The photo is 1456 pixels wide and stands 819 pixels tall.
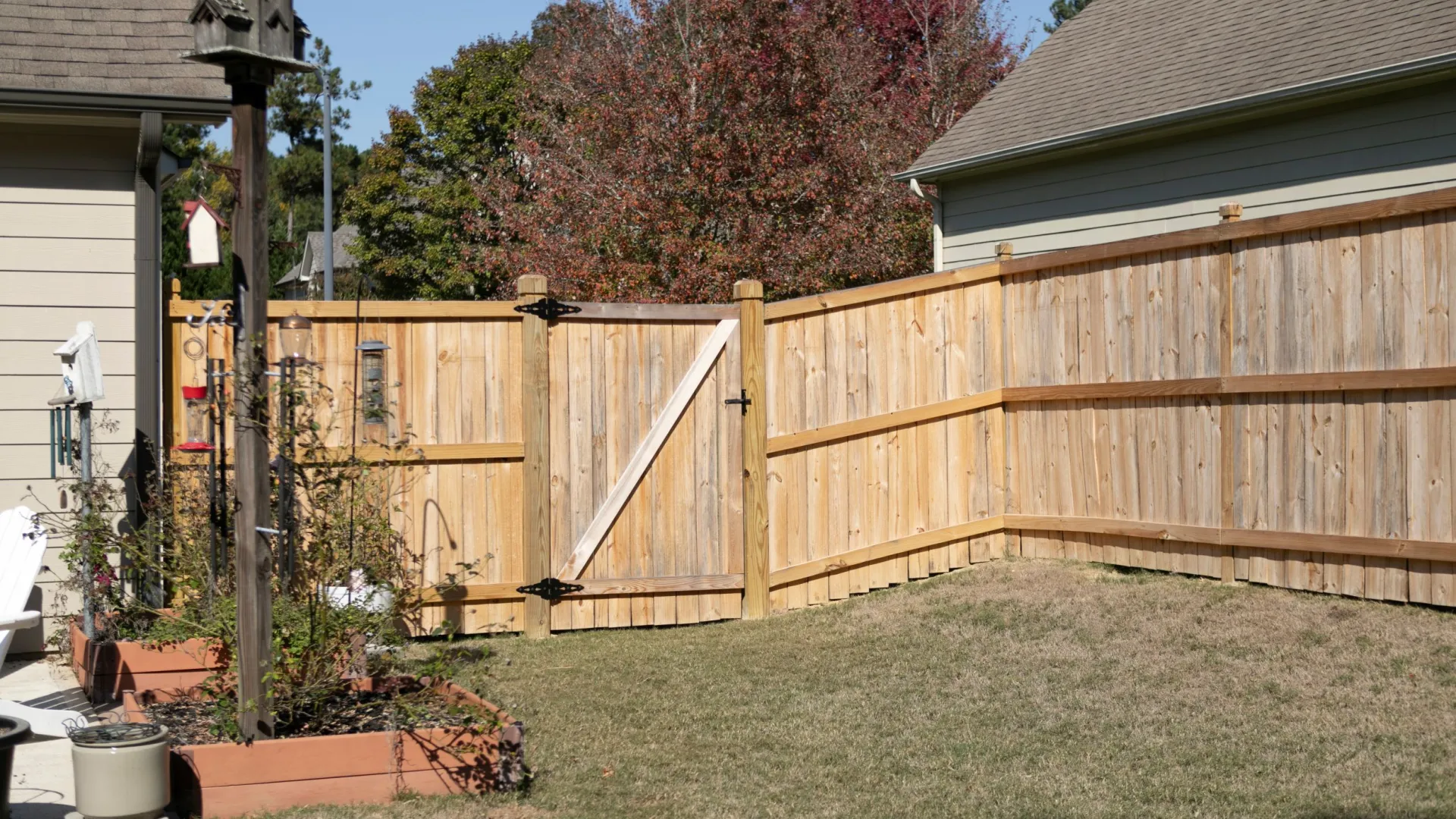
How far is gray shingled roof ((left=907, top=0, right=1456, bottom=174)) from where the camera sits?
8.98 meters

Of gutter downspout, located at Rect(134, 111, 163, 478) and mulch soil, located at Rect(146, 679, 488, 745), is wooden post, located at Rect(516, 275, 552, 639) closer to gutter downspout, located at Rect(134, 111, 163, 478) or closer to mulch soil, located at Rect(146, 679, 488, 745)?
gutter downspout, located at Rect(134, 111, 163, 478)

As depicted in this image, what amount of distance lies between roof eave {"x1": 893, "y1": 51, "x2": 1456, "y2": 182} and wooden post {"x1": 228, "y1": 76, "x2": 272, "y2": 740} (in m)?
7.05

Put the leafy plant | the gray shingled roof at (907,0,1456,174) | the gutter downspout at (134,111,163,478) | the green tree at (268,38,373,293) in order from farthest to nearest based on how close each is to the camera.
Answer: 1. the green tree at (268,38,373,293)
2. the gray shingled roof at (907,0,1456,174)
3. the gutter downspout at (134,111,163,478)
4. the leafy plant

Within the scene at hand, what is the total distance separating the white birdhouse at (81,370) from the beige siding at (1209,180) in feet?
25.2

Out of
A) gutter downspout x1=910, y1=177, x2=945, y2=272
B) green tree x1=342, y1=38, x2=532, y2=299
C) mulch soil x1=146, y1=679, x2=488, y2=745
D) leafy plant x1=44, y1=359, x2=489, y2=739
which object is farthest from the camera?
green tree x1=342, y1=38, x2=532, y2=299

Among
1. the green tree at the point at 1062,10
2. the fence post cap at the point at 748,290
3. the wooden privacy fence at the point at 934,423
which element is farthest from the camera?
the green tree at the point at 1062,10

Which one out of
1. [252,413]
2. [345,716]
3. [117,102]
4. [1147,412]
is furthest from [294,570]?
[1147,412]

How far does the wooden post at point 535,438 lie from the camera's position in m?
7.64

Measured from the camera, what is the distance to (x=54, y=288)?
294 inches

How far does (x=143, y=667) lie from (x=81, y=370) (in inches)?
63.6

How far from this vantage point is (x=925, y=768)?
4.97 metres

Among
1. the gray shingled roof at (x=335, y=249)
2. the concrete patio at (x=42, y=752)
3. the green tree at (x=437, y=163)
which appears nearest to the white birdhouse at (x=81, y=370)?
the concrete patio at (x=42, y=752)

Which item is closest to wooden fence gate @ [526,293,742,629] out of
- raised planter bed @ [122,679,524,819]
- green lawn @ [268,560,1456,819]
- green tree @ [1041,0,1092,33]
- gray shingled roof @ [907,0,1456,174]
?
green lawn @ [268,560,1456,819]

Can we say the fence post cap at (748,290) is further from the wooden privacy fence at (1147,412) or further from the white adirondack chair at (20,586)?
the white adirondack chair at (20,586)
